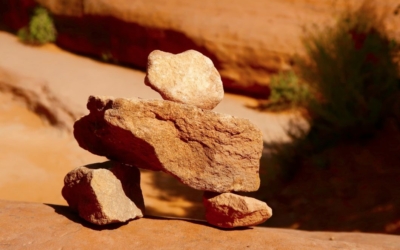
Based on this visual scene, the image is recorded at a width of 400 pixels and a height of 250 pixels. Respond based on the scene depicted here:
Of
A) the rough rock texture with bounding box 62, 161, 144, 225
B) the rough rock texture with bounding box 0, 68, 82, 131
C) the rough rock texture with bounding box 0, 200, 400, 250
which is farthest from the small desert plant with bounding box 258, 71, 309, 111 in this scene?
the rough rock texture with bounding box 62, 161, 144, 225

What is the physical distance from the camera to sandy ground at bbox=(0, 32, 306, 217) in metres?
6.53

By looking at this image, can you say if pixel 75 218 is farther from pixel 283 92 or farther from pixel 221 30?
pixel 221 30

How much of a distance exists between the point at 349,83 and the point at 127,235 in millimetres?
4238

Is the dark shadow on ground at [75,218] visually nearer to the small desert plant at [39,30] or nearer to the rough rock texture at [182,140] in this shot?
the rough rock texture at [182,140]

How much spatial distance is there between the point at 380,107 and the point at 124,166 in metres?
4.03

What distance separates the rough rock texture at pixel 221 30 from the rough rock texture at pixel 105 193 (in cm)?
690

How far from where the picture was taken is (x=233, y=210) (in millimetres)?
3174

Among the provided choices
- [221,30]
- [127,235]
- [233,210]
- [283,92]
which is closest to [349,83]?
[283,92]

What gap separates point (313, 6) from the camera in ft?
34.0

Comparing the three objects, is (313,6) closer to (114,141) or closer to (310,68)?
(310,68)

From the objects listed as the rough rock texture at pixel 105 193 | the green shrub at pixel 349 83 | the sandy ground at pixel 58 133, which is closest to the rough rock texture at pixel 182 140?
the rough rock texture at pixel 105 193

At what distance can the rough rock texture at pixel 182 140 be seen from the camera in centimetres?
294

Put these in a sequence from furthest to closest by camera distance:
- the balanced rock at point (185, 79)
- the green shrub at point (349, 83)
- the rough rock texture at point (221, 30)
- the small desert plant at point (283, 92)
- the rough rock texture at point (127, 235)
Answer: the rough rock texture at point (221, 30) → the small desert plant at point (283, 92) → the green shrub at point (349, 83) → the balanced rock at point (185, 79) → the rough rock texture at point (127, 235)

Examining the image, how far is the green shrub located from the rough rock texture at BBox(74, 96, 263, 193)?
11.7 feet
